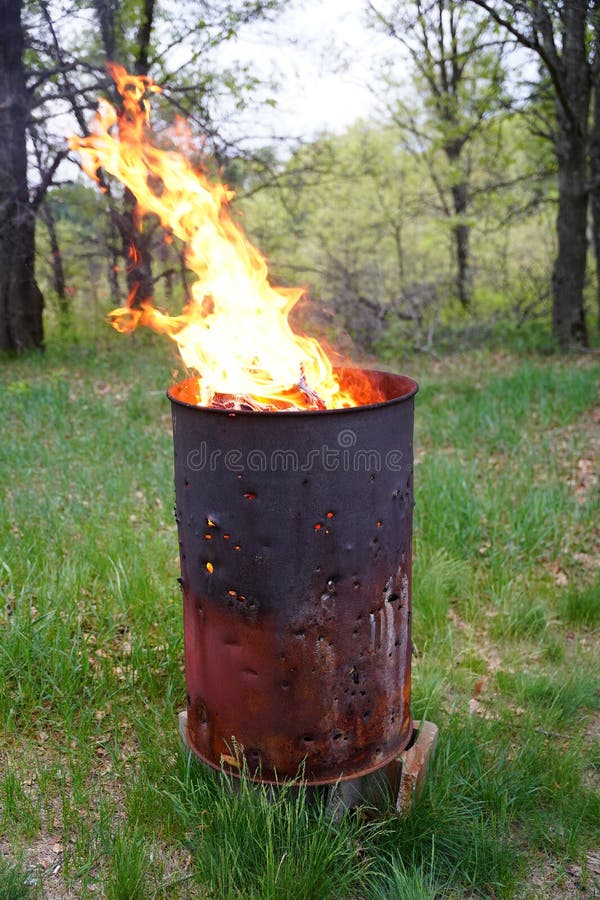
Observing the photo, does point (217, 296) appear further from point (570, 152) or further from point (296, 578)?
point (570, 152)

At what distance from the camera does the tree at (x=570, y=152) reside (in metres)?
8.98

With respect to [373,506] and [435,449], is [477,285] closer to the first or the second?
[435,449]

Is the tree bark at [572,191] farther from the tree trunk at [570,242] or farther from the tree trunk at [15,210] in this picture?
the tree trunk at [15,210]

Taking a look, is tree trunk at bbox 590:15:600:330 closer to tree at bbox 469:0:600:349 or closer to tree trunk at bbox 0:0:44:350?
tree at bbox 469:0:600:349

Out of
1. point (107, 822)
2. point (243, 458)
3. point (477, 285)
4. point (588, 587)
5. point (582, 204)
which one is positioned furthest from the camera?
point (477, 285)

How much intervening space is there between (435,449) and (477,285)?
13934 mm

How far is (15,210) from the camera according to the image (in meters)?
10.7

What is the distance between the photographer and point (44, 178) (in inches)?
401

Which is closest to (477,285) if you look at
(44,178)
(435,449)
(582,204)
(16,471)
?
(582,204)

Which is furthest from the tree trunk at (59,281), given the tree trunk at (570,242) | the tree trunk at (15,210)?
the tree trunk at (570,242)

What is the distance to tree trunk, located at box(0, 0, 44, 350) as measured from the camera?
9906 millimetres

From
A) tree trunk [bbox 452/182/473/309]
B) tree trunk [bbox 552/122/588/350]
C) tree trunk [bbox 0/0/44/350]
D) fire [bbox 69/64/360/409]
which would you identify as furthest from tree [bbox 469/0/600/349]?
fire [bbox 69/64/360/409]

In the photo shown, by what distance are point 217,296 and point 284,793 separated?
68.8 inches

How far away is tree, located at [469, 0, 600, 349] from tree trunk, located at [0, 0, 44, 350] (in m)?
6.34
